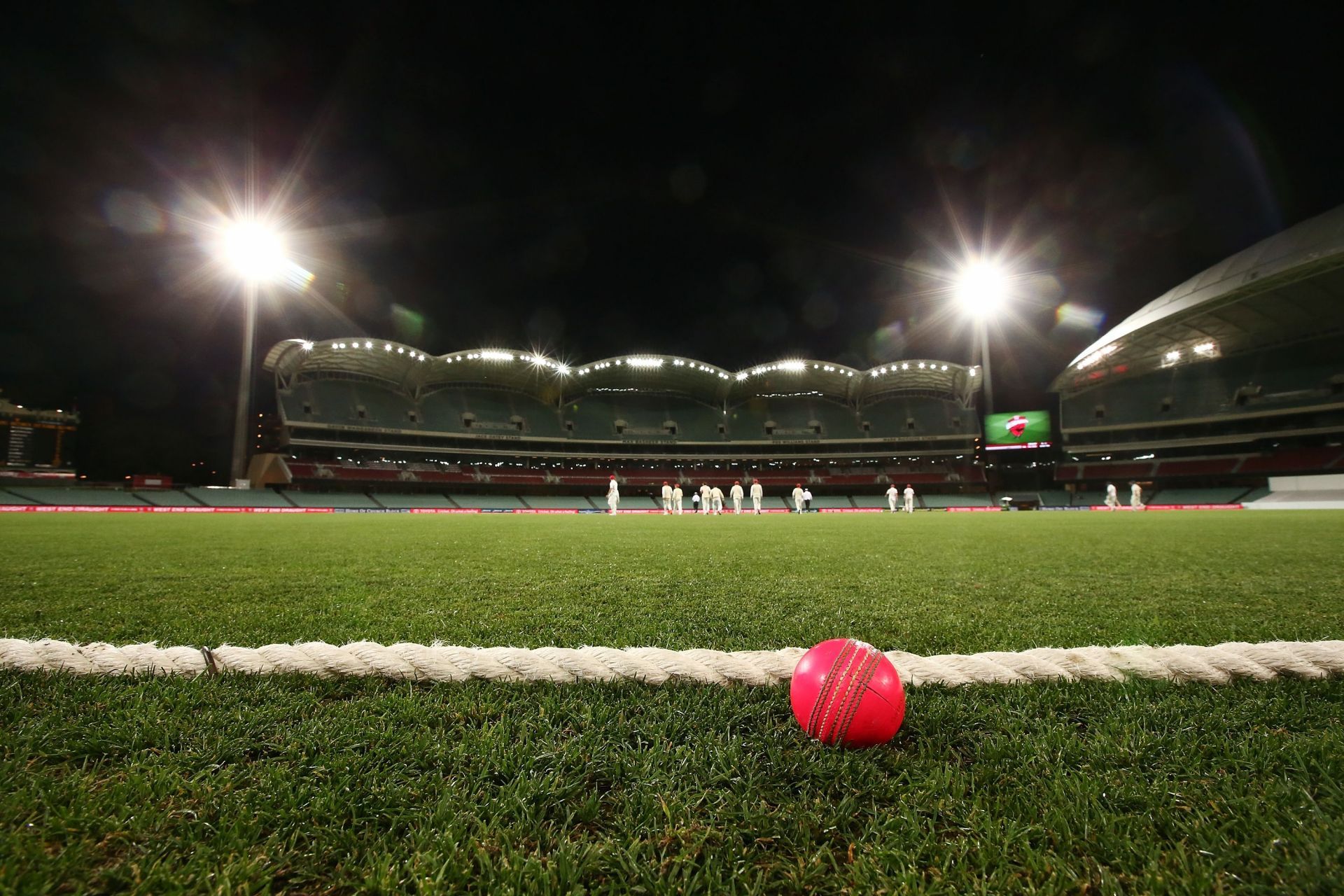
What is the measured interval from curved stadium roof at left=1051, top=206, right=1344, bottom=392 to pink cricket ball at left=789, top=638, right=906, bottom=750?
43063 mm

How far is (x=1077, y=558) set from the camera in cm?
577

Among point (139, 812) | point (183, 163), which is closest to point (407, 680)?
point (139, 812)

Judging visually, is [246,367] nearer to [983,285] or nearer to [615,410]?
[615,410]

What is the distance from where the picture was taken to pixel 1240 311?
35.6m

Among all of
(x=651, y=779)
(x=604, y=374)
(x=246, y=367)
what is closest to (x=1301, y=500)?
(x=651, y=779)

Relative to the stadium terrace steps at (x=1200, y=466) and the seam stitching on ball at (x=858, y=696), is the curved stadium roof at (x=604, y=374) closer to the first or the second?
the stadium terrace steps at (x=1200, y=466)

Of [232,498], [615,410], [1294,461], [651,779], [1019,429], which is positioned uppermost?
[615,410]

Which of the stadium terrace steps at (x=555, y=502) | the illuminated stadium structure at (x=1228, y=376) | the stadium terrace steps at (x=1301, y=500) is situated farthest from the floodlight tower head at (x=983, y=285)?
the stadium terrace steps at (x=555, y=502)

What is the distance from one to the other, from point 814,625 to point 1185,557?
5698 millimetres


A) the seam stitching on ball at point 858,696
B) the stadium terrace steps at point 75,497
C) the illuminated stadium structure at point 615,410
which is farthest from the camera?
the illuminated stadium structure at point 615,410

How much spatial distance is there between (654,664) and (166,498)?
1725 inches

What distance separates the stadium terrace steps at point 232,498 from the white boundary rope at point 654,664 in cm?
3981

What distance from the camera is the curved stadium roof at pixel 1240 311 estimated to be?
2966 cm

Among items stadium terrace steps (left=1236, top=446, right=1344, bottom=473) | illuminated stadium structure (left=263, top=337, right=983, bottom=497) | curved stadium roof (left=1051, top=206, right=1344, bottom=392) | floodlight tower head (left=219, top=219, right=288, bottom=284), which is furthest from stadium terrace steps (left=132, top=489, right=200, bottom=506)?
stadium terrace steps (left=1236, top=446, right=1344, bottom=473)
